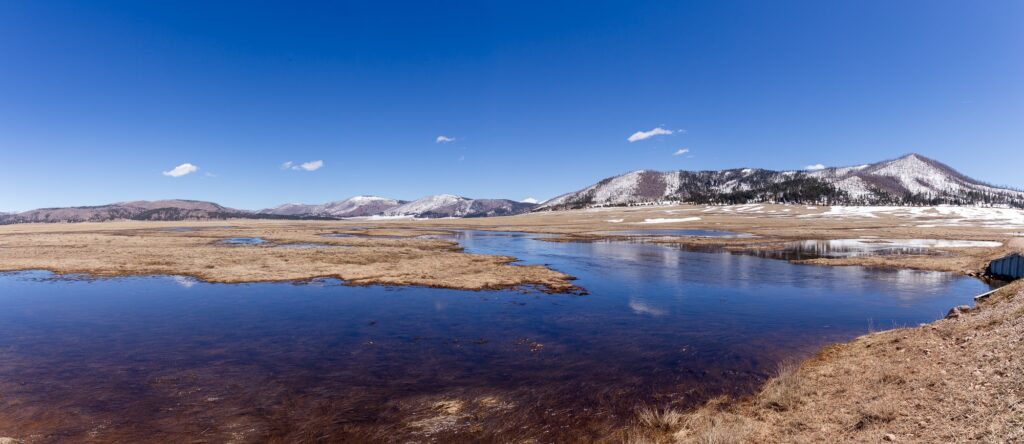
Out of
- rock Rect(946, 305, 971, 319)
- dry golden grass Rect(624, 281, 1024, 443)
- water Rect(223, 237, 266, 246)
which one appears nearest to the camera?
dry golden grass Rect(624, 281, 1024, 443)

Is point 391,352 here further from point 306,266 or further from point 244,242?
point 244,242

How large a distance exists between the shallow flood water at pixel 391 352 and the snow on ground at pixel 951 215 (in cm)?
12060

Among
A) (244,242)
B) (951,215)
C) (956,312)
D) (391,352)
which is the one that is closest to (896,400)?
(956,312)

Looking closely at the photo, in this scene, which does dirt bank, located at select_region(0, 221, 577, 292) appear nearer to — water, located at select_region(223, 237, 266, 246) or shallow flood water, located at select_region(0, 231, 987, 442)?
shallow flood water, located at select_region(0, 231, 987, 442)

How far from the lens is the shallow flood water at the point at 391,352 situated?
11633 millimetres

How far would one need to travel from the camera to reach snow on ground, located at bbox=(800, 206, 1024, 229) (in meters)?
114

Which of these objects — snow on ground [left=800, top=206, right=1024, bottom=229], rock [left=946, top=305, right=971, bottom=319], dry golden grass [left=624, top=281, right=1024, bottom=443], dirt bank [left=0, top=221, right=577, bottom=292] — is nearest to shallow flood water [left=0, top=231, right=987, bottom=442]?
dry golden grass [left=624, top=281, right=1024, bottom=443]

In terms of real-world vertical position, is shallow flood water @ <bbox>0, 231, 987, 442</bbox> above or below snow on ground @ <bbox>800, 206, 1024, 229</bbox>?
below

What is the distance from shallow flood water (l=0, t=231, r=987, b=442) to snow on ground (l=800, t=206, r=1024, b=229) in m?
121

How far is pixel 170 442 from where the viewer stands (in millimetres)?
A: 10406

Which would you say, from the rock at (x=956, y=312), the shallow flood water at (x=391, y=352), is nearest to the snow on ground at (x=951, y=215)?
the shallow flood water at (x=391, y=352)

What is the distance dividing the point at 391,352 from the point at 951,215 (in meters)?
190

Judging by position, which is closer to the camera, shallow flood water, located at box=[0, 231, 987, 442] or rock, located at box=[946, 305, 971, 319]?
shallow flood water, located at box=[0, 231, 987, 442]

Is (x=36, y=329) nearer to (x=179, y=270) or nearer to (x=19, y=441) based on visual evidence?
(x=19, y=441)
